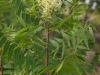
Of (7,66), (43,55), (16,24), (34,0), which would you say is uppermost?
(34,0)

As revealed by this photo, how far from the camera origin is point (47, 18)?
6.61 feet

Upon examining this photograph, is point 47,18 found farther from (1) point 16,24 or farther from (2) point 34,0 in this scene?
(1) point 16,24

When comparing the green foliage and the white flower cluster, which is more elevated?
the white flower cluster

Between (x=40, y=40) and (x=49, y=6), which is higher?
(x=49, y=6)

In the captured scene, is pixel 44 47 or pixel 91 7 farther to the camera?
pixel 91 7

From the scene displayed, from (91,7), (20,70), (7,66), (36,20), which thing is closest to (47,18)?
(36,20)

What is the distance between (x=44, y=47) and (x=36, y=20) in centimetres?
20

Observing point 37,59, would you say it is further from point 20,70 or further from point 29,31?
point 29,31

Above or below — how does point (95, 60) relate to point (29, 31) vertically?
below

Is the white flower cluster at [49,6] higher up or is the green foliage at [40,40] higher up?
the white flower cluster at [49,6]

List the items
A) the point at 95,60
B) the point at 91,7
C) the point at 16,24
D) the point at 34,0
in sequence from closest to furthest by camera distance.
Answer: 1. the point at 34,0
2. the point at 16,24
3. the point at 95,60
4. the point at 91,7

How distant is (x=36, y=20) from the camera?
223 centimetres

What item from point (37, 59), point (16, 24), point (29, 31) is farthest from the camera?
point (16, 24)

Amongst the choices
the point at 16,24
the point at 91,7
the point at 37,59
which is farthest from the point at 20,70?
the point at 91,7
